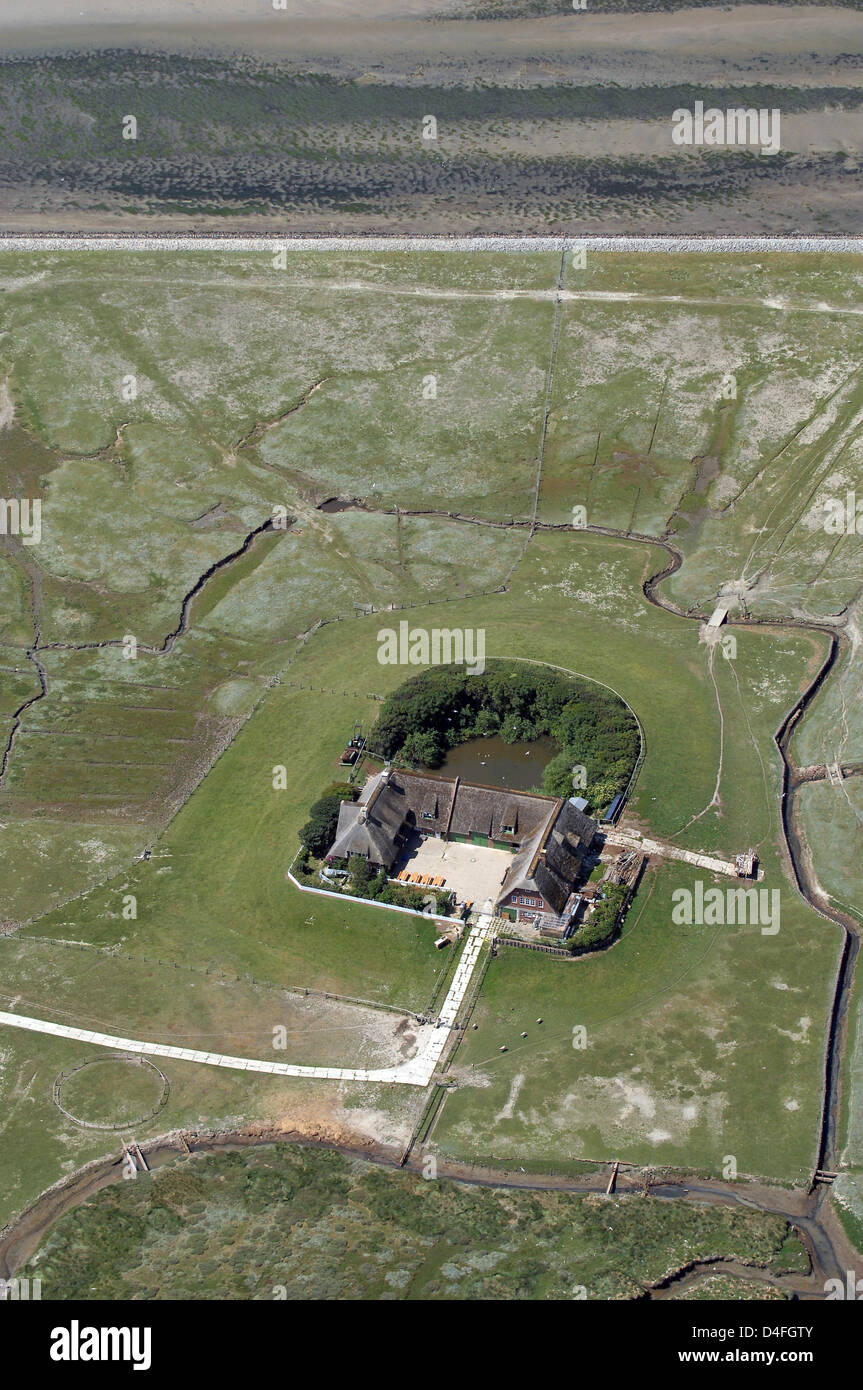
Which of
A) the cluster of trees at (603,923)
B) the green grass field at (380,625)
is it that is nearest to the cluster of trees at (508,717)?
the green grass field at (380,625)

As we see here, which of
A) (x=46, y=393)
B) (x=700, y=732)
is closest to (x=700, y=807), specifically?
(x=700, y=732)

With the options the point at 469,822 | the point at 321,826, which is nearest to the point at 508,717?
the point at 469,822

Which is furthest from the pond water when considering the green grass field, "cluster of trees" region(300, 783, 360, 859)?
"cluster of trees" region(300, 783, 360, 859)

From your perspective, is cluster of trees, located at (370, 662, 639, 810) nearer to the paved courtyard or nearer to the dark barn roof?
the dark barn roof

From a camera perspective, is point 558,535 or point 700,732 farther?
point 558,535

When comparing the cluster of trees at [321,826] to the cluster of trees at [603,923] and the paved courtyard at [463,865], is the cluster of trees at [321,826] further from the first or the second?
the cluster of trees at [603,923]

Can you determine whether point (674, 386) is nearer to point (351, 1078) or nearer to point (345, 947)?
point (345, 947)
